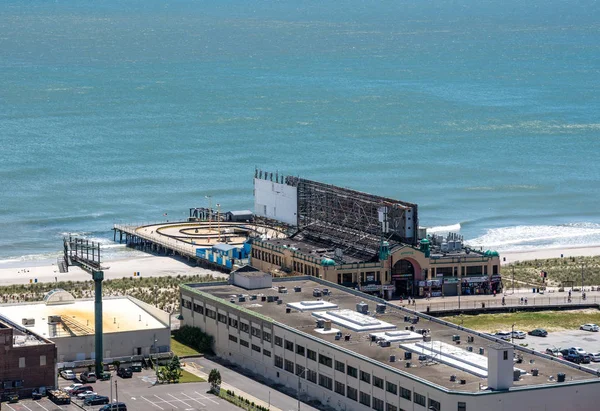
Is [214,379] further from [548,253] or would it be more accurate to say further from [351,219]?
[548,253]

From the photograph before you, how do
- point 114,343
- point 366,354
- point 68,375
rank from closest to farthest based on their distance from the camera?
point 366,354 → point 68,375 → point 114,343

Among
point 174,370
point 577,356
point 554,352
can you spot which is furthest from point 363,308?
point 577,356

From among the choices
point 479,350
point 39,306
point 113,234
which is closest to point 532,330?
point 479,350

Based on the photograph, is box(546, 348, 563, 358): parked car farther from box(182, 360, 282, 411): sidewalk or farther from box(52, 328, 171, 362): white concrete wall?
box(52, 328, 171, 362): white concrete wall

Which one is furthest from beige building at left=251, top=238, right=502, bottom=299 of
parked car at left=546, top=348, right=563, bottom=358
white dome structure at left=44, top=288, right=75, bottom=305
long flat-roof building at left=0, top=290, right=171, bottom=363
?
white dome structure at left=44, top=288, right=75, bottom=305

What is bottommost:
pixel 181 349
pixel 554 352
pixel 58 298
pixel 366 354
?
pixel 181 349

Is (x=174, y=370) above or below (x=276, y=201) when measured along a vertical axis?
below

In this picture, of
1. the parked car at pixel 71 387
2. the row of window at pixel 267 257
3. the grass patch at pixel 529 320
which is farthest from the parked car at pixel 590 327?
the parked car at pixel 71 387
